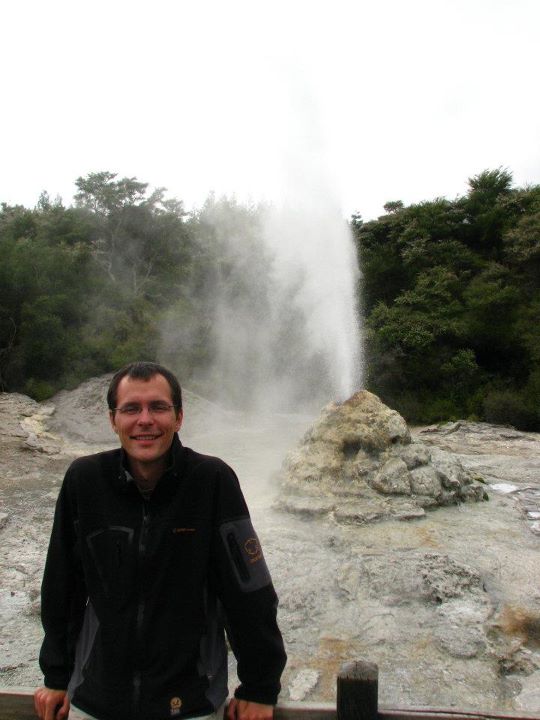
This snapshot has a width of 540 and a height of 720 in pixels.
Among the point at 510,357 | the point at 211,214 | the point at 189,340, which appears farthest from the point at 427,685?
the point at 211,214

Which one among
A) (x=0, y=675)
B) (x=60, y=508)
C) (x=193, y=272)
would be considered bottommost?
(x=0, y=675)

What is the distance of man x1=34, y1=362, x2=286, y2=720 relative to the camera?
117 centimetres

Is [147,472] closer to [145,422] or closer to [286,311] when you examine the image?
[145,422]

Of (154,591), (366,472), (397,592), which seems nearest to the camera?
(154,591)

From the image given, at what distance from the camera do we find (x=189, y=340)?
14.2 meters

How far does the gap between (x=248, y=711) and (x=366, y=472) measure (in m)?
4.45

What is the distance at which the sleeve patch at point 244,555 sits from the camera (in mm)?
1207

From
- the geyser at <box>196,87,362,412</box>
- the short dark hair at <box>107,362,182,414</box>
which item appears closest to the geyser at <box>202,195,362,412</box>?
the geyser at <box>196,87,362,412</box>

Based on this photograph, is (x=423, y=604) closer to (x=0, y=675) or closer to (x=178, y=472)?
(x=0, y=675)

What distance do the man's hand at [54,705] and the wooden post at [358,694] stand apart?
0.59 m

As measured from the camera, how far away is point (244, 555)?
1.22 metres

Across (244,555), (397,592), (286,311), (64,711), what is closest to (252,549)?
(244,555)

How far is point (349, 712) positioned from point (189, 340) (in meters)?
13.2

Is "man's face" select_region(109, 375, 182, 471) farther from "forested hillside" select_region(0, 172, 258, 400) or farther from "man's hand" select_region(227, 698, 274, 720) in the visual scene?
"forested hillside" select_region(0, 172, 258, 400)
